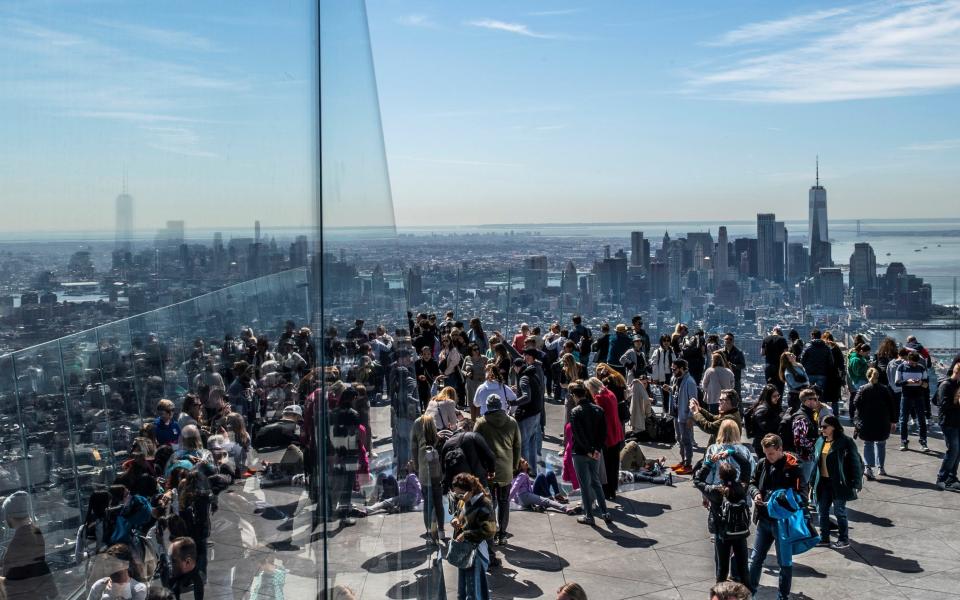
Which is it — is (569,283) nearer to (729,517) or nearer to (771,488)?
(771,488)

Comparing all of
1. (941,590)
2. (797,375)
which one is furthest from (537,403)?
(941,590)

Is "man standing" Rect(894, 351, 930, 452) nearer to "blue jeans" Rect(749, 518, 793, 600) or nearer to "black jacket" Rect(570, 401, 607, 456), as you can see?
"black jacket" Rect(570, 401, 607, 456)

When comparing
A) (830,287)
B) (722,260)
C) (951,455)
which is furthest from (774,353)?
(722,260)

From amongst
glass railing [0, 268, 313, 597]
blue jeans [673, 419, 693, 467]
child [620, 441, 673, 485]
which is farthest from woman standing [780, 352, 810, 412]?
glass railing [0, 268, 313, 597]

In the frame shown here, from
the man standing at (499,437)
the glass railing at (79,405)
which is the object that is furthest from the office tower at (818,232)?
the glass railing at (79,405)

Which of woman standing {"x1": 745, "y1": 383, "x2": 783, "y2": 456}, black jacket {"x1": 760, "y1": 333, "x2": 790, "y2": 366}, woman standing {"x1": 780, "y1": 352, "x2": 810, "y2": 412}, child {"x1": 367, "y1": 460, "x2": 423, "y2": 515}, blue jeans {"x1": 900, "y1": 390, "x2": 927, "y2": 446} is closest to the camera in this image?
child {"x1": 367, "y1": 460, "x2": 423, "y2": 515}

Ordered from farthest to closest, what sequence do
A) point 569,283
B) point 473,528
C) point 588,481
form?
point 569,283
point 588,481
point 473,528
